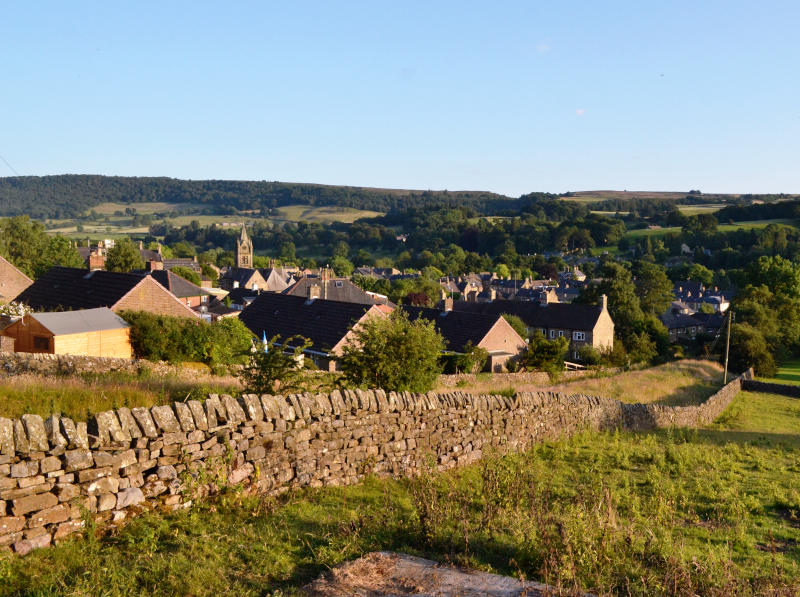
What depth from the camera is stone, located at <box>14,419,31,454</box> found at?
18.6ft

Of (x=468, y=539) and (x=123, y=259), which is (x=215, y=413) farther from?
(x=123, y=259)

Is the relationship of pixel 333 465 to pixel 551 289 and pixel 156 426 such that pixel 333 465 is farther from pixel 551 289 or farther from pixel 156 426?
pixel 551 289


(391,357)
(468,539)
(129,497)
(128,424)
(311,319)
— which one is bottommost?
(311,319)

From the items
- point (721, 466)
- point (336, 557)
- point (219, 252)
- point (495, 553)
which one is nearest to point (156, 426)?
point (336, 557)

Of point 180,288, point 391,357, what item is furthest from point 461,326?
point 391,357

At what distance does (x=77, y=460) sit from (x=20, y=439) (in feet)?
1.83

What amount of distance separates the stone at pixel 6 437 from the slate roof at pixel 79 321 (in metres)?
17.2

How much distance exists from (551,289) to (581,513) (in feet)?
Answer: 340

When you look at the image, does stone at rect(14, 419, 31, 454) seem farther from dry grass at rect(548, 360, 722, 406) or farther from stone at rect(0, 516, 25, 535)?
dry grass at rect(548, 360, 722, 406)

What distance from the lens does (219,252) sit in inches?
6447

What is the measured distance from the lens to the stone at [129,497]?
6.36 meters

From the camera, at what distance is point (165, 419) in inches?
265

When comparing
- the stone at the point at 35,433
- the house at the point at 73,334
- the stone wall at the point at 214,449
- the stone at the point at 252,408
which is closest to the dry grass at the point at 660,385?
the stone wall at the point at 214,449

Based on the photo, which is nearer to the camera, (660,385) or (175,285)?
(660,385)
